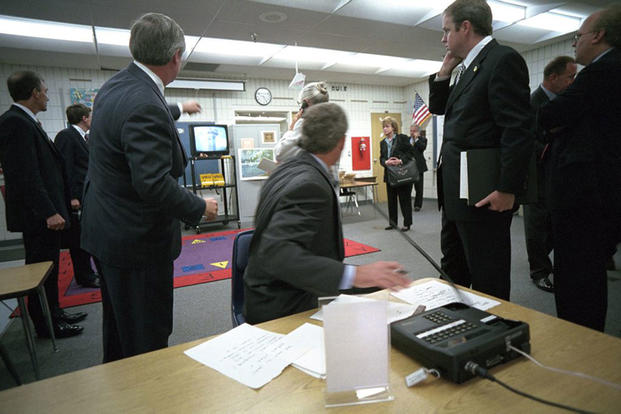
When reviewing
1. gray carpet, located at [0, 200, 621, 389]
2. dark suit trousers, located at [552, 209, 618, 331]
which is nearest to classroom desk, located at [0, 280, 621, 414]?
dark suit trousers, located at [552, 209, 618, 331]

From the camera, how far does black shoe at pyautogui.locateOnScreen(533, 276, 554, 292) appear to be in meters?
2.72

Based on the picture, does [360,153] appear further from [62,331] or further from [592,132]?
[62,331]

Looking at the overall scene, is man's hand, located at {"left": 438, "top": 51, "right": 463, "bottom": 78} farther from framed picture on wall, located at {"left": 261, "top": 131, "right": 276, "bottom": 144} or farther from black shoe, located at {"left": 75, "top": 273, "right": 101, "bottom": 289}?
framed picture on wall, located at {"left": 261, "top": 131, "right": 276, "bottom": 144}

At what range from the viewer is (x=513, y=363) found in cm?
69

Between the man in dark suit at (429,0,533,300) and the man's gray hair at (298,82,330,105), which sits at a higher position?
the man's gray hair at (298,82,330,105)

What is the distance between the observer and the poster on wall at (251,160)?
6.22 m

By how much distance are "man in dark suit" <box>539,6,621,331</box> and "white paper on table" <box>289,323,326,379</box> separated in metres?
1.39

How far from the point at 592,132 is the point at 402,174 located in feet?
10.9

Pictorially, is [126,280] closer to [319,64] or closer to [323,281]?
[323,281]

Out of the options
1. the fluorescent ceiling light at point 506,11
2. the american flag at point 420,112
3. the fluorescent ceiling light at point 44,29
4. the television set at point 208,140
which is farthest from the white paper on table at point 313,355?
the american flag at point 420,112

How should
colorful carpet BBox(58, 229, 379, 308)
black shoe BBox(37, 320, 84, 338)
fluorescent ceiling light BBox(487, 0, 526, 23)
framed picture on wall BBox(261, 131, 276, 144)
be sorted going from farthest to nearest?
framed picture on wall BBox(261, 131, 276, 144), fluorescent ceiling light BBox(487, 0, 526, 23), colorful carpet BBox(58, 229, 379, 308), black shoe BBox(37, 320, 84, 338)

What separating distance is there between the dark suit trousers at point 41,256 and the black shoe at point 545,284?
357 centimetres

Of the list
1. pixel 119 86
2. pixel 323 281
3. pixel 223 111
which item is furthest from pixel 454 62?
pixel 223 111

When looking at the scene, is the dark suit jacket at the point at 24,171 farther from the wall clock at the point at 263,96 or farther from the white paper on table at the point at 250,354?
the wall clock at the point at 263,96
